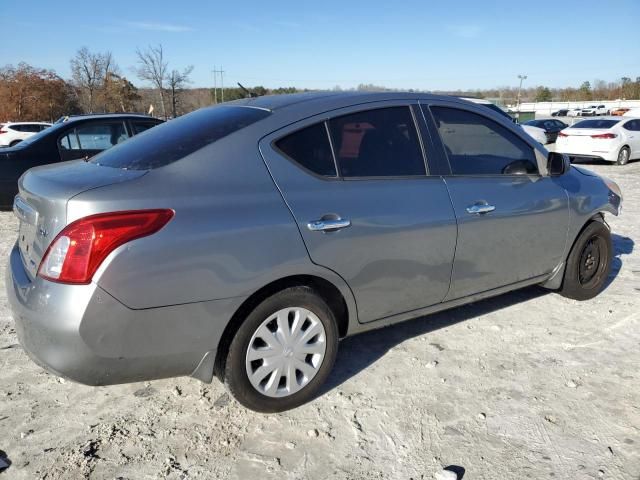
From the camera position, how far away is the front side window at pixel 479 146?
340 cm

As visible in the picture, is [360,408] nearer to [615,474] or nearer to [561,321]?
[615,474]

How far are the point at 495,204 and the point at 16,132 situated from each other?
21618 millimetres

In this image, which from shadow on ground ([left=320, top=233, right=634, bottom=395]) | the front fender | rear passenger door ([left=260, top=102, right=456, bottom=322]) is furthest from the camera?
the front fender

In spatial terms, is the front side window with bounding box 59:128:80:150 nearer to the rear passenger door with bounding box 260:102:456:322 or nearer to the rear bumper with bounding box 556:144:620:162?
the rear passenger door with bounding box 260:102:456:322

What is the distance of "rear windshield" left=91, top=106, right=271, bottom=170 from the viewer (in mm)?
2553

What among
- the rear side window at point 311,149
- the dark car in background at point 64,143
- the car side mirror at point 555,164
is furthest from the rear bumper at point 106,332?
the dark car in background at point 64,143

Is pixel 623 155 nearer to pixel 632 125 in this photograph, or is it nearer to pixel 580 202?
pixel 632 125

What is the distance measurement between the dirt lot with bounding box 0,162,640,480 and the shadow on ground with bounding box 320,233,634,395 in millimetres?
16

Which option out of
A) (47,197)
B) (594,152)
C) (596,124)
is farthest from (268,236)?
(596,124)

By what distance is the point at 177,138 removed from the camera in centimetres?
276

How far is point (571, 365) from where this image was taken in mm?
3305

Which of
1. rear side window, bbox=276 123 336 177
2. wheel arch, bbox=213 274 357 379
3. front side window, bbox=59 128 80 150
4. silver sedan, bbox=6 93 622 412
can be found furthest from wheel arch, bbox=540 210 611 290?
front side window, bbox=59 128 80 150

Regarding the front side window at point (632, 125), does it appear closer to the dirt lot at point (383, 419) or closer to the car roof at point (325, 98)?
the dirt lot at point (383, 419)

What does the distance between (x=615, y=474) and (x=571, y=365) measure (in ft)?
3.48
